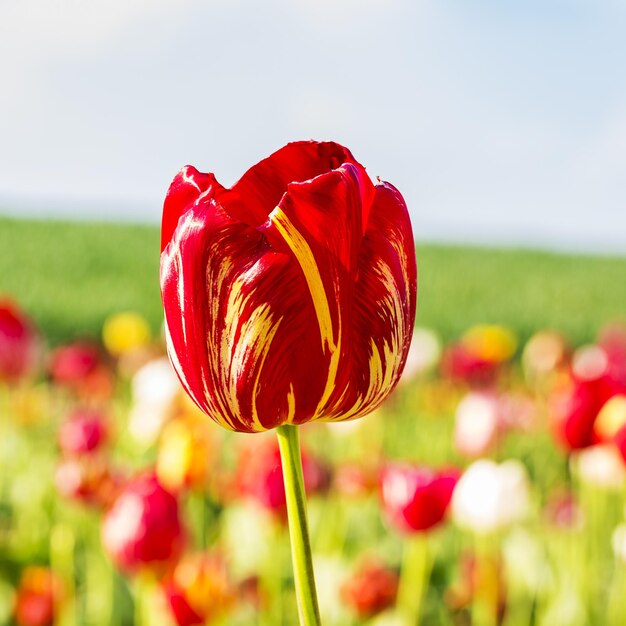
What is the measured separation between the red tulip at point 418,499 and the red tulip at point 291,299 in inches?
35.5

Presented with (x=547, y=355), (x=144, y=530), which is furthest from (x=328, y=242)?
(x=547, y=355)

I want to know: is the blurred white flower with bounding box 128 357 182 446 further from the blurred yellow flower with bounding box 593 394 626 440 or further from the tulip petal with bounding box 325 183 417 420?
the tulip petal with bounding box 325 183 417 420

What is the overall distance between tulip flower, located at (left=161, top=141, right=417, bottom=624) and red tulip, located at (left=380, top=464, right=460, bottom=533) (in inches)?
35.5

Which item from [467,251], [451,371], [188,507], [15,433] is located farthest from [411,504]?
[467,251]

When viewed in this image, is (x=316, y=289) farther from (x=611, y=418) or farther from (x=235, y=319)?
(x=611, y=418)

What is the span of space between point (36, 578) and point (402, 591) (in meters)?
0.74

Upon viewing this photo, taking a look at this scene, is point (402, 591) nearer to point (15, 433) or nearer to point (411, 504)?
point (411, 504)

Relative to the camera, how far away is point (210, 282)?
619mm

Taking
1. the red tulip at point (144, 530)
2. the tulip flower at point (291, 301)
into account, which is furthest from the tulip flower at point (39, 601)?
the tulip flower at point (291, 301)

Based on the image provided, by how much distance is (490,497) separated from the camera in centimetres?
188

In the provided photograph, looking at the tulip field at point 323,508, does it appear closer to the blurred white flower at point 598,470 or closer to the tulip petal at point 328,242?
the blurred white flower at point 598,470

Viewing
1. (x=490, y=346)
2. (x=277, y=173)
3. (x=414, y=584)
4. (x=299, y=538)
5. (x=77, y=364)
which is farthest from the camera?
(x=490, y=346)

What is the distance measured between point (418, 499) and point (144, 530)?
1.33ft

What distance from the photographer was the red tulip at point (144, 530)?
1.44 m
